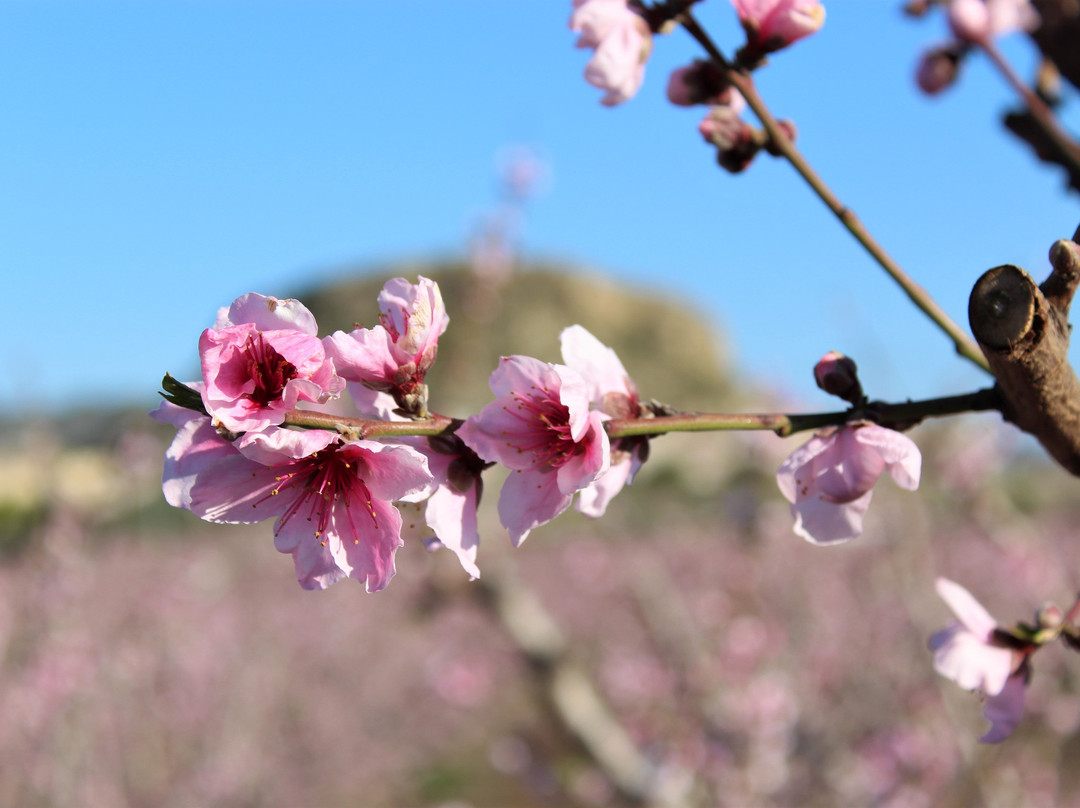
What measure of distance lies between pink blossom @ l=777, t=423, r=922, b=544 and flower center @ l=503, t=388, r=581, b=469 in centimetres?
21

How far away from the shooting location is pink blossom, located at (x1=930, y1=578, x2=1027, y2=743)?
87 centimetres

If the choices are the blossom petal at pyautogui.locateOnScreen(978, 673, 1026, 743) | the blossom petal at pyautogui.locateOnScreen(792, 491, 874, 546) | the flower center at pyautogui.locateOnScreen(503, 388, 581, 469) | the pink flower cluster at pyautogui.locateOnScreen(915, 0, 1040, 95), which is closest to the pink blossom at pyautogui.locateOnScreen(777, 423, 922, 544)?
the blossom petal at pyautogui.locateOnScreen(792, 491, 874, 546)

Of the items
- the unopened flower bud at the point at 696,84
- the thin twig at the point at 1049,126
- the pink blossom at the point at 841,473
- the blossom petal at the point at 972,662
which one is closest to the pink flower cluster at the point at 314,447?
the pink blossom at the point at 841,473

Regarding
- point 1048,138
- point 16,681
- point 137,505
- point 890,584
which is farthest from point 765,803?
point 137,505

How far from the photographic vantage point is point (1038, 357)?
65 centimetres

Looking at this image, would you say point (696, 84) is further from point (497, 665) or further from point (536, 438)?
point (497, 665)

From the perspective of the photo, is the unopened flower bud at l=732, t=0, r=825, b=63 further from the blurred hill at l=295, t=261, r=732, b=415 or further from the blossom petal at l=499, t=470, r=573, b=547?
the blurred hill at l=295, t=261, r=732, b=415

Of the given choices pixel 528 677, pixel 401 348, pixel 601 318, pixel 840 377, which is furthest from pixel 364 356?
pixel 601 318

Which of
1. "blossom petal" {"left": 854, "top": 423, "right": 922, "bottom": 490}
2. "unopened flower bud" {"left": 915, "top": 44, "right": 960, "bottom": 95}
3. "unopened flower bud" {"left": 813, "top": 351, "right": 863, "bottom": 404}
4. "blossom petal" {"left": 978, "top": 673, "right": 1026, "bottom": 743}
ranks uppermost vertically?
"unopened flower bud" {"left": 915, "top": 44, "right": 960, "bottom": 95}

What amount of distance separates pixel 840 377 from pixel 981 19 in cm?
89

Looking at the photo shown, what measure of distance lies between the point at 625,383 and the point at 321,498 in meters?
0.32

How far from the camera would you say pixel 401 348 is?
0.72m

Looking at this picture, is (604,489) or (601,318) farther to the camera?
(601,318)

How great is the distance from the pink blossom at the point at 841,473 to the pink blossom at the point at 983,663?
209 millimetres
